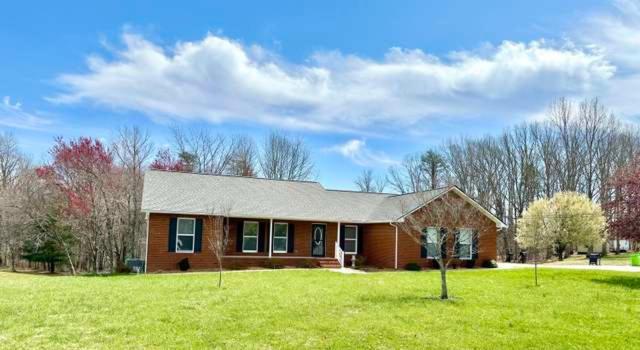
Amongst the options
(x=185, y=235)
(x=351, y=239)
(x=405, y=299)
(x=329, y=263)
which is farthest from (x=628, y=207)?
(x=185, y=235)

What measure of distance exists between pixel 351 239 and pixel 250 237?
5.62 m

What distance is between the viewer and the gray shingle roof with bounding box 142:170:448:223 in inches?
952

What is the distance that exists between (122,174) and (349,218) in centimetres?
1368

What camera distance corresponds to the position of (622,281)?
684 inches

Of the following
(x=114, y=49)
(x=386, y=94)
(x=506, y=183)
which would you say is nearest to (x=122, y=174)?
(x=114, y=49)

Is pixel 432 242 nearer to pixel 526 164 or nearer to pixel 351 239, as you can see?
pixel 351 239

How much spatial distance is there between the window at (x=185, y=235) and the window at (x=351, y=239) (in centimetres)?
810

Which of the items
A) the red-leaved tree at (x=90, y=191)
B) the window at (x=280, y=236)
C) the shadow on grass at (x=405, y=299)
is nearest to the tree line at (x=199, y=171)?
the red-leaved tree at (x=90, y=191)

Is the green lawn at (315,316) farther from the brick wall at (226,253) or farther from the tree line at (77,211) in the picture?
the tree line at (77,211)

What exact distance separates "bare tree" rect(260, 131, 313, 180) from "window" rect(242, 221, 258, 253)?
20.1 meters

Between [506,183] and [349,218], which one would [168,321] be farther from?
[506,183]

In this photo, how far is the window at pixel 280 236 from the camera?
25.5 metres

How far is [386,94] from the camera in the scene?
76.4 feet

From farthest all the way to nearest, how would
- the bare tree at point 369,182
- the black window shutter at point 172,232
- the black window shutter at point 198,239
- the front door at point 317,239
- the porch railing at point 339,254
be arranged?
the bare tree at point 369,182 < the front door at point 317,239 < the porch railing at point 339,254 < the black window shutter at point 198,239 < the black window shutter at point 172,232
